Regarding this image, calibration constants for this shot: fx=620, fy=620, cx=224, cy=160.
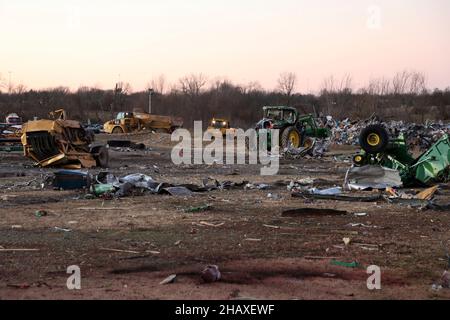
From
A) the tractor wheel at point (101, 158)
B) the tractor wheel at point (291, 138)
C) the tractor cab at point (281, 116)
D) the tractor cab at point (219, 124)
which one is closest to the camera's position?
the tractor wheel at point (101, 158)

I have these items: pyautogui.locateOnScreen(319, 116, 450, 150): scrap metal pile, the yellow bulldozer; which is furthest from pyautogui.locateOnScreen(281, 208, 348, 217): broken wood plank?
the yellow bulldozer

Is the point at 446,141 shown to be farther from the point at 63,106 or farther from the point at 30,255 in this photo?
the point at 63,106

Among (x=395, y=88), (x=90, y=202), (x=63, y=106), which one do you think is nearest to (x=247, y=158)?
(x=90, y=202)

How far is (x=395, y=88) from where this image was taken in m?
63.4

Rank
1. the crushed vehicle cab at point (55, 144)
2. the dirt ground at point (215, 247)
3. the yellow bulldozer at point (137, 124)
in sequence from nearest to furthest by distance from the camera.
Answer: the dirt ground at point (215, 247)
the crushed vehicle cab at point (55, 144)
the yellow bulldozer at point (137, 124)

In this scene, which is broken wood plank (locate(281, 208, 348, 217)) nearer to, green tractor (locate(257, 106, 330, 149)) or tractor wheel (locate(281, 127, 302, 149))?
green tractor (locate(257, 106, 330, 149))

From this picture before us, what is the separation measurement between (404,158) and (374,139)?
0.99 meters

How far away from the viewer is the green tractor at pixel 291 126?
29.2 m

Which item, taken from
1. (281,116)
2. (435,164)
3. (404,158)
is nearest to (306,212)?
(435,164)

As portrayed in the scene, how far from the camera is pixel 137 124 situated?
47.1 meters

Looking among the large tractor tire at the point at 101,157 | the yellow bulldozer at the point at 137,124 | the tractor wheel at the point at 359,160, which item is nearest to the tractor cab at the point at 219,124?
the yellow bulldozer at the point at 137,124

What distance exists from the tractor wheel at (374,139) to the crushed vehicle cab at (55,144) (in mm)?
9555

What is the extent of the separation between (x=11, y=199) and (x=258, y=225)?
5.63 m

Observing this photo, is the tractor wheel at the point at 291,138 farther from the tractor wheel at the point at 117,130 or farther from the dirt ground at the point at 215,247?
the tractor wheel at the point at 117,130
